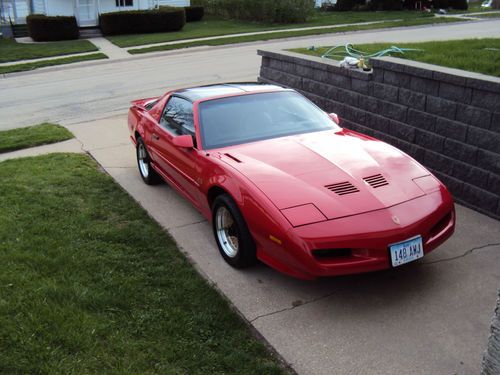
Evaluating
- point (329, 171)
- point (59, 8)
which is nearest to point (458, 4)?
point (59, 8)

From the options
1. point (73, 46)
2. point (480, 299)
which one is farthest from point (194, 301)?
point (73, 46)

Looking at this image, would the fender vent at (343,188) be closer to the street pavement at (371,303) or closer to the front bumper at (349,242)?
the front bumper at (349,242)

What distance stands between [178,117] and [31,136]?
4.65m

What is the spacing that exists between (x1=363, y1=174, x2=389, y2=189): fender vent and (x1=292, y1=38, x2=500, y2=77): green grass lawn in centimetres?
252

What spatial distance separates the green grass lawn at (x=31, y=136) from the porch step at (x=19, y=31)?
70.1 ft

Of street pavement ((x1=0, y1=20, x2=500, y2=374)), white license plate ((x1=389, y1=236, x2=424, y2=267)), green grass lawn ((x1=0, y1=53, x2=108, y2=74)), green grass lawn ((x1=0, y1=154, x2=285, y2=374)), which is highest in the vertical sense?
white license plate ((x1=389, y1=236, x2=424, y2=267))

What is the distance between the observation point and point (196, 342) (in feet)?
11.7

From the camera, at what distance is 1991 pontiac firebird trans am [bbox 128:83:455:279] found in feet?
12.7

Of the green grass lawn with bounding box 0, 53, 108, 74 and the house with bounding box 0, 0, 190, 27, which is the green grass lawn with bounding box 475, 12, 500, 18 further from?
the green grass lawn with bounding box 0, 53, 108, 74

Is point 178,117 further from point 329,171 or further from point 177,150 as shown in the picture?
point 329,171

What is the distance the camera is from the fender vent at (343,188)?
13.8 ft

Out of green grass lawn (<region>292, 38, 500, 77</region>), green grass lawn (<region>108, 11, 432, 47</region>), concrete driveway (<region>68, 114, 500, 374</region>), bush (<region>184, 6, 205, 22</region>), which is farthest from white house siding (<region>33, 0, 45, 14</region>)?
concrete driveway (<region>68, 114, 500, 374</region>)

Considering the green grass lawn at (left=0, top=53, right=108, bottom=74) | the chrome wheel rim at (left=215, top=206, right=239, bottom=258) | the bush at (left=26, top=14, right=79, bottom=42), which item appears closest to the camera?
the chrome wheel rim at (left=215, top=206, right=239, bottom=258)

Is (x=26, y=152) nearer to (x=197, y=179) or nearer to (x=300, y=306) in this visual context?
(x=197, y=179)
